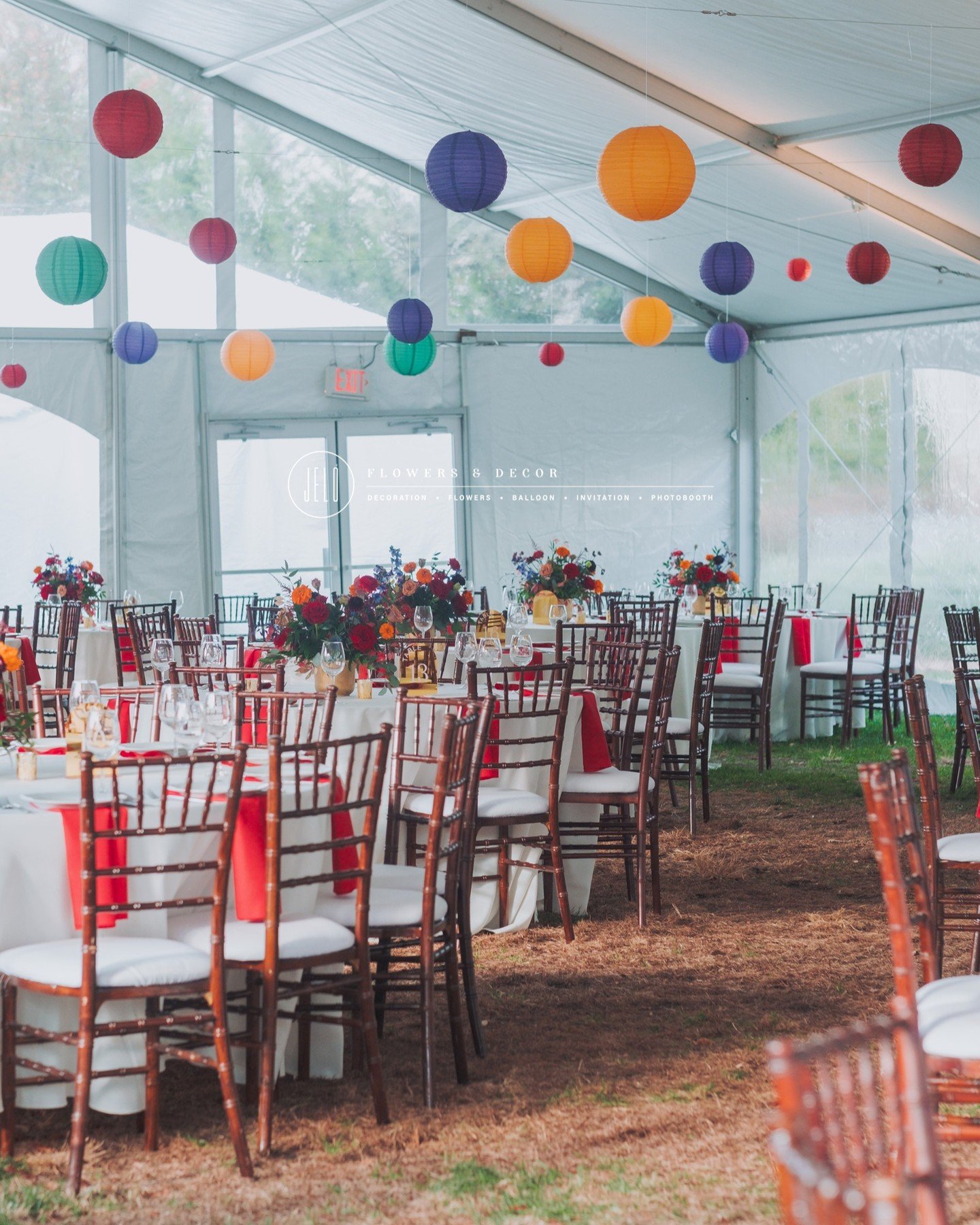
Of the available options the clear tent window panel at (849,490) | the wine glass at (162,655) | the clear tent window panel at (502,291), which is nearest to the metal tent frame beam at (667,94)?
the clear tent window panel at (849,490)

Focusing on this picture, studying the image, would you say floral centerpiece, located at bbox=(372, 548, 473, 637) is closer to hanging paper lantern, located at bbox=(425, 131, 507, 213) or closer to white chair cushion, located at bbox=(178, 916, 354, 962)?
hanging paper lantern, located at bbox=(425, 131, 507, 213)

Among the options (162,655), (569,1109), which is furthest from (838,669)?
(569,1109)

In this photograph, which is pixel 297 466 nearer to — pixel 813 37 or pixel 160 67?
pixel 160 67

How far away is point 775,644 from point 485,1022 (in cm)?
501

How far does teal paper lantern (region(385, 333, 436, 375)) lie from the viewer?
10383mm

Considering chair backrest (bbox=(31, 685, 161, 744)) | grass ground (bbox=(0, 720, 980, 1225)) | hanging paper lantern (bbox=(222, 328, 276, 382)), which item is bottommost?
grass ground (bbox=(0, 720, 980, 1225))

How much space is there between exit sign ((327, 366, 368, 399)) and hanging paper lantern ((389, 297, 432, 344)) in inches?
91.5

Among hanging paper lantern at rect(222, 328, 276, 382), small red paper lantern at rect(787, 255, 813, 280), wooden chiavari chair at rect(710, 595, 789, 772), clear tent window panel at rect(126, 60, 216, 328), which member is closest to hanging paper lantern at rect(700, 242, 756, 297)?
small red paper lantern at rect(787, 255, 813, 280)

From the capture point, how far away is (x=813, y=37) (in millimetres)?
7363

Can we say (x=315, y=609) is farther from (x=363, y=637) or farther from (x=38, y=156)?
(x=38, y=156)

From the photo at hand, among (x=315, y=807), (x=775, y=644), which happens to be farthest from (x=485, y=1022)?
(x=775, y=644)

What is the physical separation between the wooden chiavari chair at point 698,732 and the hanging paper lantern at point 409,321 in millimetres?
3267

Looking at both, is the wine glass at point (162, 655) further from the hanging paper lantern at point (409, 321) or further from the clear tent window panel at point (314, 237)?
the clear tent window panel at point (314, 237)

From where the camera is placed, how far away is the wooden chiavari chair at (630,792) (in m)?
5.42
